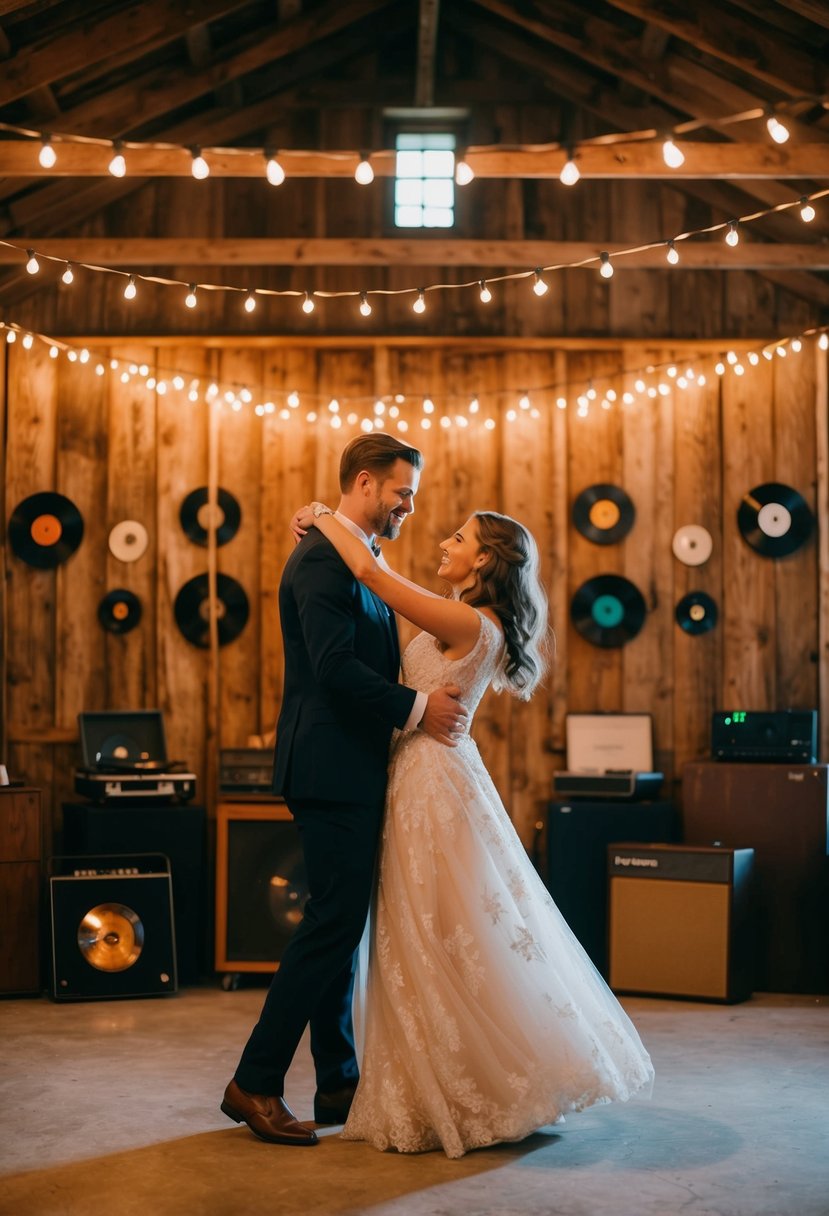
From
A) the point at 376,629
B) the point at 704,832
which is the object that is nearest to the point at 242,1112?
the point at 376,629

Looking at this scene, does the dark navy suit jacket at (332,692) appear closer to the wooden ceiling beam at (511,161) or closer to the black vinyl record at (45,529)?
the wooden ceiling beam at (511,161)

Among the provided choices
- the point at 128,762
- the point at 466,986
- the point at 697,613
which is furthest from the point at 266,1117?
the point at 697,613

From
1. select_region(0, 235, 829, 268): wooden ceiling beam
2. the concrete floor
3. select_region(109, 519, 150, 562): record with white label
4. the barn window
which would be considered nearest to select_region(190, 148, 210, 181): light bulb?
select_region(0, 235, 829, 268): wooden ceiling beam

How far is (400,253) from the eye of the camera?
21.3ft

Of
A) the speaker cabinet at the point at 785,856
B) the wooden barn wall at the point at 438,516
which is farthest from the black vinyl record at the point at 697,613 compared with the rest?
the speaker cabinet at the point at 785,856

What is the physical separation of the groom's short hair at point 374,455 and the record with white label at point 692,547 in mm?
3448

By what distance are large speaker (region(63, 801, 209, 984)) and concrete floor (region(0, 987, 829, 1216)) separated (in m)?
1.09

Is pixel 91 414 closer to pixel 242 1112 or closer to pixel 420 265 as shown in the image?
pixel 420 265

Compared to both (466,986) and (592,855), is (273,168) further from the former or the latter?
(592,855)

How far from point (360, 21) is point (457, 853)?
16.4 ft

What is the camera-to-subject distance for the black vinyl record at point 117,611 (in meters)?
7.00

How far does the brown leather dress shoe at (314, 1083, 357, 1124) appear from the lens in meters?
3.86

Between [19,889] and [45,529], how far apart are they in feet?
6.34

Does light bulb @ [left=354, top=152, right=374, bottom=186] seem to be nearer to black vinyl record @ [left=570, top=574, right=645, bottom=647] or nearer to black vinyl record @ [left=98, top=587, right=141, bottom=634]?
black vinyl record @ [left=570, top=574, right=645, bottom=647]
